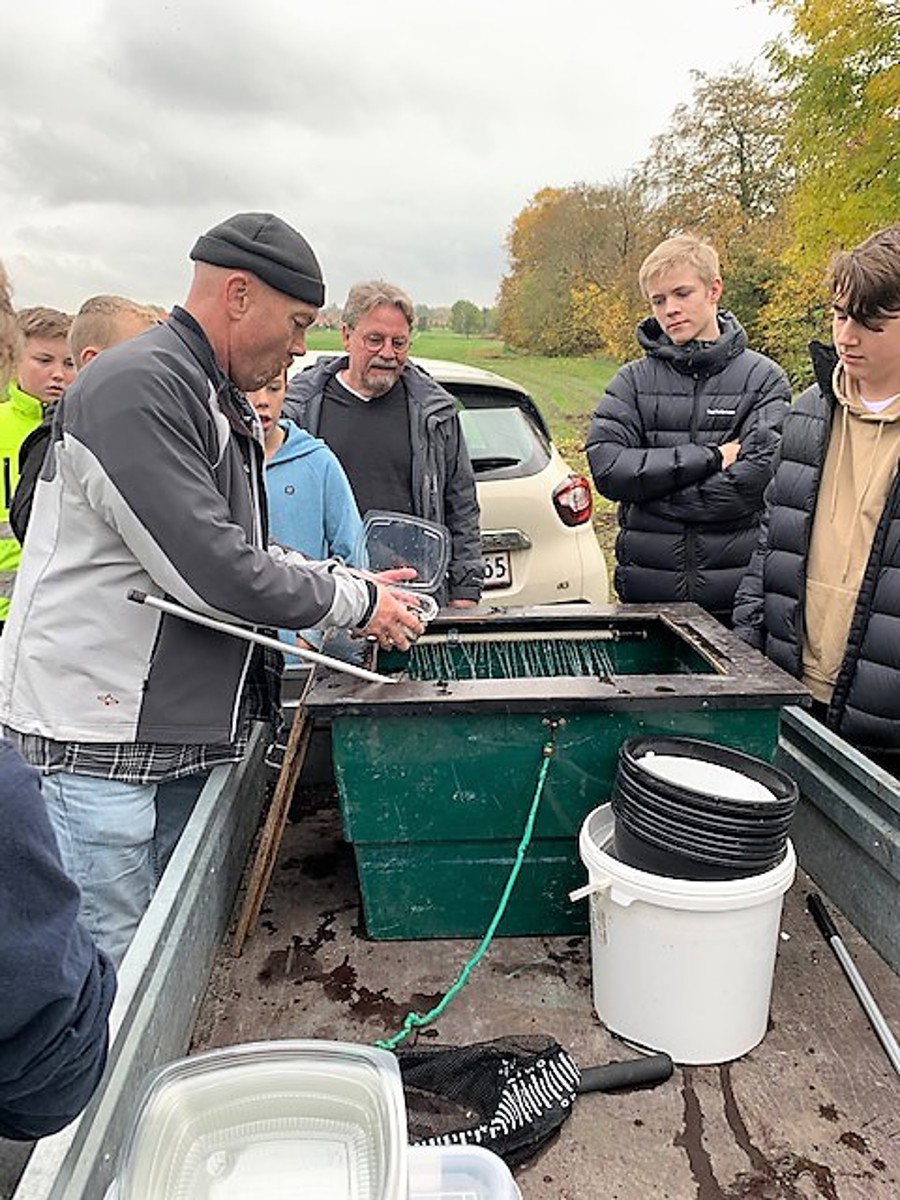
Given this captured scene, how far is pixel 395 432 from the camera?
3.55m

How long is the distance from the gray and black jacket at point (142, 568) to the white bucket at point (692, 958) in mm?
827

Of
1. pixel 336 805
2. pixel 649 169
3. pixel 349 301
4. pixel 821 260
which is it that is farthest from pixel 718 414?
pixel 649 169

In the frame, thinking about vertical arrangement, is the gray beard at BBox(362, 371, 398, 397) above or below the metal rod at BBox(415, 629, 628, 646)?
above

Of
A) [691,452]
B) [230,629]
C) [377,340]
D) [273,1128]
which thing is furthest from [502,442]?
[273,1128]

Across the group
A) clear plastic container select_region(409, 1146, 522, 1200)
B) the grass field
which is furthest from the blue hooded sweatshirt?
the grass field

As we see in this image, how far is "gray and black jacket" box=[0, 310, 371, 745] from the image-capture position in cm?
171

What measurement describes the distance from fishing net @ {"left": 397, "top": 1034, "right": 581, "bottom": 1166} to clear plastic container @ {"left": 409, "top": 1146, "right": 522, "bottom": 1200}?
0.24 meters

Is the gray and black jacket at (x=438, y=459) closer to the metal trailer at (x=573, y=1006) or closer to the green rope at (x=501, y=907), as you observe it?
the metal trailer at (x=573, y=1006)

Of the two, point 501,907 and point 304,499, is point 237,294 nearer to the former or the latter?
point 304,499

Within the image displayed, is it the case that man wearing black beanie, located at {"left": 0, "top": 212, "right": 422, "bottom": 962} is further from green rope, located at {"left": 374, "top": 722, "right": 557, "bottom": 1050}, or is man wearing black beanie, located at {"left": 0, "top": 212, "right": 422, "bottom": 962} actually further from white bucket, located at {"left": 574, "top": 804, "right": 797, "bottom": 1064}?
white bucket, located at {"left": 574, "top": 804, "right": 797, "bottom": 1064}

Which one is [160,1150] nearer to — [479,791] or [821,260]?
[479,791]

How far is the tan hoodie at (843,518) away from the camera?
2.30m

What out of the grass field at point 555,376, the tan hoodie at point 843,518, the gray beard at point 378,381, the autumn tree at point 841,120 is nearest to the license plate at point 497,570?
the gray beard at point 378,381

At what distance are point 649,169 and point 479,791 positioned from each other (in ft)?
92.8
